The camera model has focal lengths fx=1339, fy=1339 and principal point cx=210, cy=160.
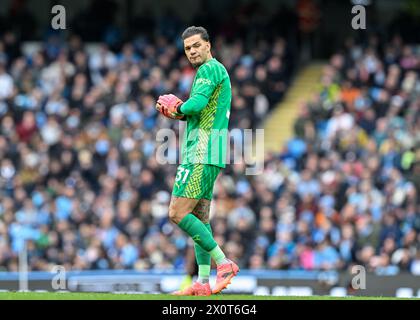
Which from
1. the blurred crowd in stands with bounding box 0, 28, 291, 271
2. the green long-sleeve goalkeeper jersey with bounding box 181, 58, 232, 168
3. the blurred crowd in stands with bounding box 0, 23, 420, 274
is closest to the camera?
the green long-sleeve goalkeeper jersey with bounding box 181, 58, 232, 168

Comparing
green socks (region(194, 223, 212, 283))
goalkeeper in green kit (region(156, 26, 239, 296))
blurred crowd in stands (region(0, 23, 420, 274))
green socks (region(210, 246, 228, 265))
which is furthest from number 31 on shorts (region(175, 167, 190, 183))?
blurred crowd in stands (region(0, 23, 420, 274))

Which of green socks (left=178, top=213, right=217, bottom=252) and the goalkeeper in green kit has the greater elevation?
the goalkeeper in green kit

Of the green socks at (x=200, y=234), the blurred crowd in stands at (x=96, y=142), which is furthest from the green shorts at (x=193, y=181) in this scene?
the blurred crowd in stands at (x=96, y=142)

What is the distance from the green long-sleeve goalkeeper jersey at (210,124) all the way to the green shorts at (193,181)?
60 mm

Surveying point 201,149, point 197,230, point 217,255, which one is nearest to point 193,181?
point 201,149

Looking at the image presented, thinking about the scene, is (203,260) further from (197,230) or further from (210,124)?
(210,124)

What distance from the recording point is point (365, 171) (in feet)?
80.5

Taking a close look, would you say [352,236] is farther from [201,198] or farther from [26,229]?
[201,198]

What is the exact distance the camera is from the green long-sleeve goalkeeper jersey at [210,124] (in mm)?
12570

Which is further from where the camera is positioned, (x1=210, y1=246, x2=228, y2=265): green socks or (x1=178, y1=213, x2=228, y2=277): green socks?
(x1=210, y1=246, x2=228, y2=265): green socks

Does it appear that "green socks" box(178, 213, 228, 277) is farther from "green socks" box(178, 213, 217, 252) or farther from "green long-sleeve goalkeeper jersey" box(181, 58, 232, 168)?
"green long-sleeve goalkeeper jersey" box(181, 58, 232, 168)

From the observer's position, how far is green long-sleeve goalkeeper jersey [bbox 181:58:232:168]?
41.2 feet

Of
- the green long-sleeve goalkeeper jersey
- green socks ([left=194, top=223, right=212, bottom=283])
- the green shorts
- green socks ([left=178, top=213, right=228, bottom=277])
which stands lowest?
green socks ([left=194, top=223, right=212, bottom=283])

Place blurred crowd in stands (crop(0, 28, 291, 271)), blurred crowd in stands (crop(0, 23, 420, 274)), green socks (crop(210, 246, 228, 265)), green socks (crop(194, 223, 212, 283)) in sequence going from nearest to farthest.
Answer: green socks (crop(210, 246, 228, 265)), green socks (crop(194, 223, 212, 283)), blurred crowd in stands (crop(0, 23, 420, 274)), blurred crowd in stands (crop(0, 28, 291, 271))
